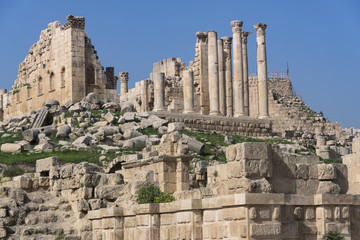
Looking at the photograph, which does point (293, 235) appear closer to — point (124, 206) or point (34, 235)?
point (124, 206)

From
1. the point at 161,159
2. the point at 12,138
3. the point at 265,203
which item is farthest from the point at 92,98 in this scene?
the point at 265,203

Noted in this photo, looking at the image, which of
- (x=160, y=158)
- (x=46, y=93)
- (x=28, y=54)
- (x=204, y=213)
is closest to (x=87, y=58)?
(x=46, y=93)

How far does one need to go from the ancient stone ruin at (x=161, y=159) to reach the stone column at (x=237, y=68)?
0.20ft

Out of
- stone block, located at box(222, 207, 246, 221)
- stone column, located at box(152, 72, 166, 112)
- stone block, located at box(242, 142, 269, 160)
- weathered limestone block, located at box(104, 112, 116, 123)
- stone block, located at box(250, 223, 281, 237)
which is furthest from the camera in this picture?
stone column, located at box(152, 72, 166, 112)

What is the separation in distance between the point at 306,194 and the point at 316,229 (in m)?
0.61

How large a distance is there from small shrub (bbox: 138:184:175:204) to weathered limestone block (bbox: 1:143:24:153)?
12426 mm

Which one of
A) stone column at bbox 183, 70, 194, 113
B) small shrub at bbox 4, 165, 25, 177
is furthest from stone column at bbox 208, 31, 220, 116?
small shrub at bbox 4, 165, 25, 177

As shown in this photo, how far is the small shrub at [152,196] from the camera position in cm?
1534

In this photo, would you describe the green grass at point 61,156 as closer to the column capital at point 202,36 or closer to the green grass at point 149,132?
the green grass at point 149,132

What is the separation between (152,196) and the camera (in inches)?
615

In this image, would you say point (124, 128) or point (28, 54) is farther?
point (28, 54)

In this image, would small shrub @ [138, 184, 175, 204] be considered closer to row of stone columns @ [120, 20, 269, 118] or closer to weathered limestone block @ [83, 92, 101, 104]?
weathered limestone block @ [83, 92, 101, 104]

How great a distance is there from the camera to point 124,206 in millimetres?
16031

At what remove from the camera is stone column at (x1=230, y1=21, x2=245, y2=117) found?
39781 millimetres
